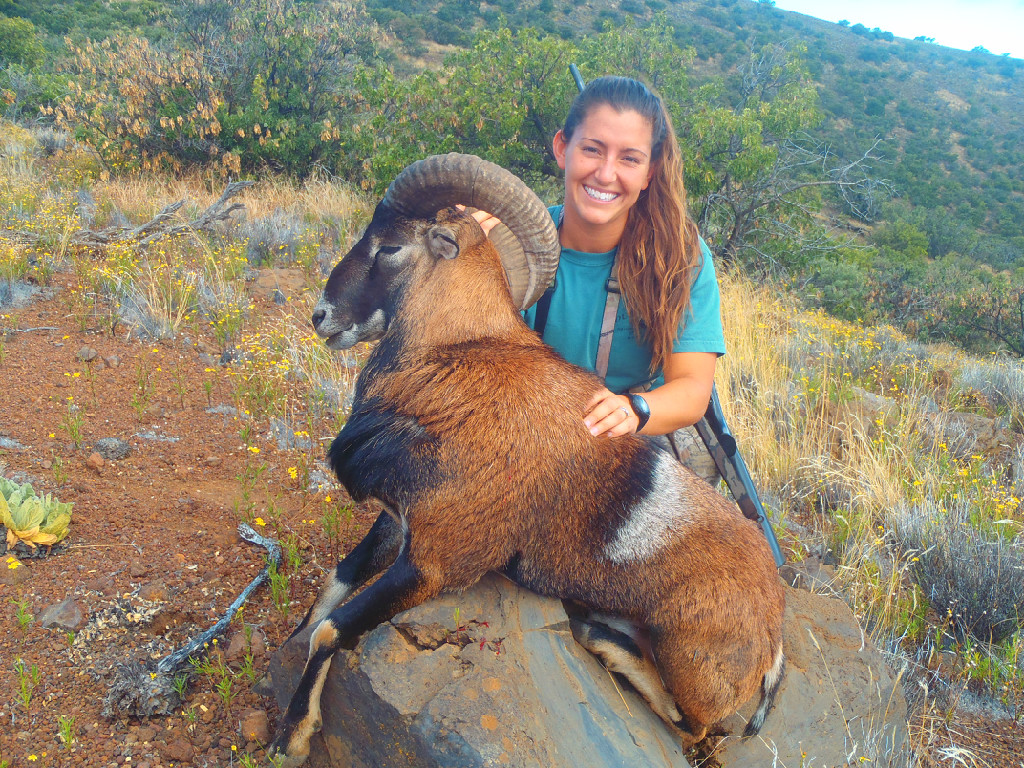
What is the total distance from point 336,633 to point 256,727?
1.94ft

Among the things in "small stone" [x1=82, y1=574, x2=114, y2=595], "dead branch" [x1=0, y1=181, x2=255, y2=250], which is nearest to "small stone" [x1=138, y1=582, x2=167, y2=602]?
"small stone" [x1=82, y1=574, x2=114, y2=595]

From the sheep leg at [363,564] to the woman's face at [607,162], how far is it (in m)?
1.77

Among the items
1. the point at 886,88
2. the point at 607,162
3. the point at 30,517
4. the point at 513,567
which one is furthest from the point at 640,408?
the point at 886,88

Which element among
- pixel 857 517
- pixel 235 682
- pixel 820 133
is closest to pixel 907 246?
pixel 820 133

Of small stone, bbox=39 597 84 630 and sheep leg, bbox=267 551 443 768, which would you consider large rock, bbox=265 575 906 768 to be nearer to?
sheep leg, bbox=267 551 443 768

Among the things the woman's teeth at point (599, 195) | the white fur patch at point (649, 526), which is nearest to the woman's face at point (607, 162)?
the woman's teeth at point (599, 195)

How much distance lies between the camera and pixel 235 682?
287cm

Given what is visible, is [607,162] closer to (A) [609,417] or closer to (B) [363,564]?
(A) [609,417]

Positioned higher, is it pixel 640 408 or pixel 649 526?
pixel 640 408

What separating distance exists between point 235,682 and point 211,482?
161cm

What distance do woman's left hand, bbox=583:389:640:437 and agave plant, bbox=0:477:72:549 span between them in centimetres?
258

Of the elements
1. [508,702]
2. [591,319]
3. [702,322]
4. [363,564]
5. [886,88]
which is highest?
[886,88]

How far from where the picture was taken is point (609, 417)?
270 centimetres

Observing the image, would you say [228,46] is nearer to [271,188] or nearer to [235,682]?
[271,188]
